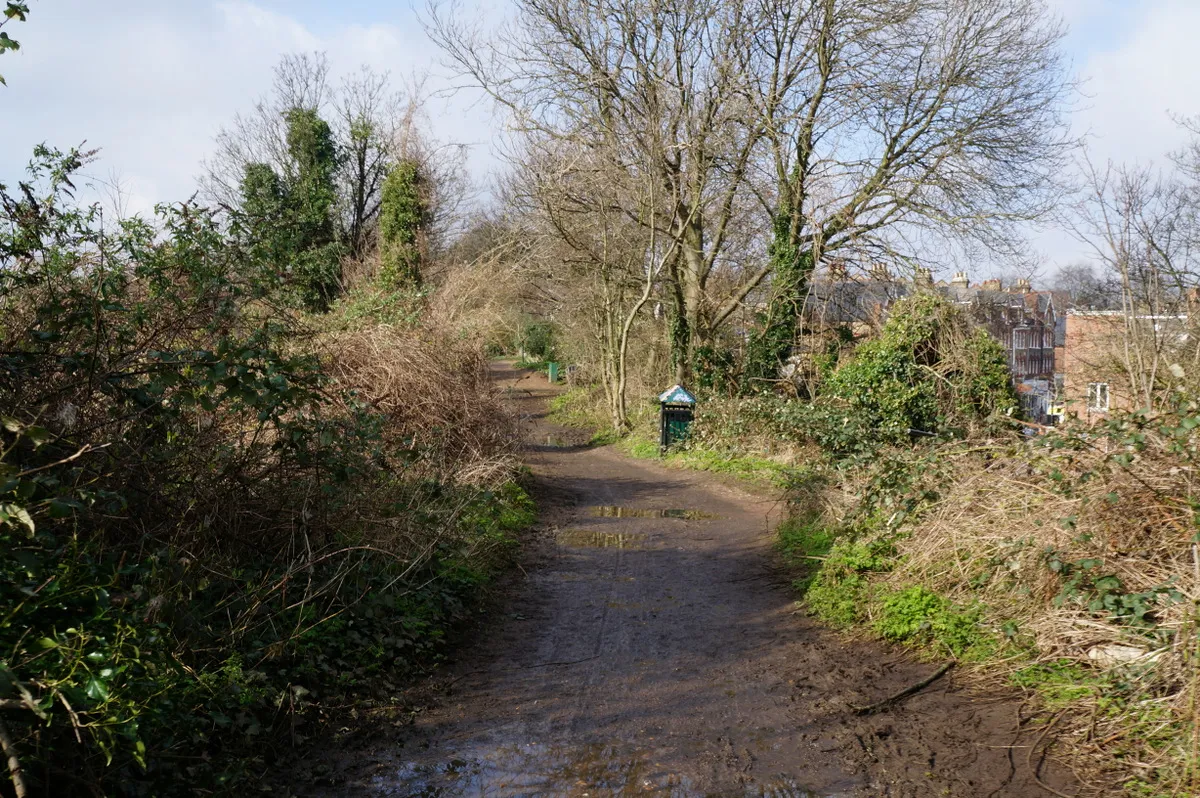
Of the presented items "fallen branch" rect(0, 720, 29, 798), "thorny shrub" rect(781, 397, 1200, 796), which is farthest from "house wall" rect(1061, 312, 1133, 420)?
"fallen branch" rect(0, 720, 29, 798)

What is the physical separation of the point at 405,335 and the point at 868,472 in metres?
7.39

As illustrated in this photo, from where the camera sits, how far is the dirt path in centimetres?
499

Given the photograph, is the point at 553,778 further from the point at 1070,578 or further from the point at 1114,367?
the point at 1114,367

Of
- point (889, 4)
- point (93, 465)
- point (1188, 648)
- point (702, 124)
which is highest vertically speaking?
point (889, 4)

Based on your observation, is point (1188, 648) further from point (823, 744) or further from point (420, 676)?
point (420, 676)

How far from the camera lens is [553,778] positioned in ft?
16.5

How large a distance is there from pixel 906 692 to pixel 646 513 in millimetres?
8188

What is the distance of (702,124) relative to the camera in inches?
840

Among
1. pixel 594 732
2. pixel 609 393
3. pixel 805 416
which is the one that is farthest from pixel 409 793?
pixel 609 393

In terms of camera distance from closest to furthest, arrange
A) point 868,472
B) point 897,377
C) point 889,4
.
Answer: point 868,472
point 897,377
point 889,4

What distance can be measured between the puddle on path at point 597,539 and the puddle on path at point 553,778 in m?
6.43

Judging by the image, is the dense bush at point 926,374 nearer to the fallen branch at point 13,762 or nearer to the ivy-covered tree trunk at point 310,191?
the fallen branch at point 13,762

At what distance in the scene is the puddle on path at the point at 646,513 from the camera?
14039 millimetres

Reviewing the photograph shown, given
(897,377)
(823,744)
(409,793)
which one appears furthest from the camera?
(897,377)
